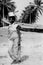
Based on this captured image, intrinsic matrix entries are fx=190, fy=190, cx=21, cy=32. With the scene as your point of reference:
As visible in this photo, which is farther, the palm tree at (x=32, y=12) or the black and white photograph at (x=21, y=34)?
the palm tree at (x=32, y=12)

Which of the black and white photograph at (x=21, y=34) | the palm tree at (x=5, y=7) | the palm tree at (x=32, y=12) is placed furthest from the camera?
the palm tree at (x=32, y=12)

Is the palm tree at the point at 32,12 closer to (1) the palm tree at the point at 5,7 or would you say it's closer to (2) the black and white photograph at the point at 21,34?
(2) the black and white photograph at the point at 21,34

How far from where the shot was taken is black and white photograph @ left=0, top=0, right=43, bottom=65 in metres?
7.43

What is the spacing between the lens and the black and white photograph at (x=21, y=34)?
7.43 metres

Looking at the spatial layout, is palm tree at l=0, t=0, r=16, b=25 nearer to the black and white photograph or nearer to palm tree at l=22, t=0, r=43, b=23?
the black and white photograph

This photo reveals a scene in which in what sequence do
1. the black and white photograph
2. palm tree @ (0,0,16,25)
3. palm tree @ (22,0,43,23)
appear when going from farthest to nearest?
palm tree @ (22,0,43,23), palm tree @ (0,0,16,25), the black and white photograph

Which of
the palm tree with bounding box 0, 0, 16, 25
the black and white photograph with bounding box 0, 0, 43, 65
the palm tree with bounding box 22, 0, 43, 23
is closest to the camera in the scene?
the black and white photograph with bounding box 0, 0, 43, 65

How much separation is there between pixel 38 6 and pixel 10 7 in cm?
517

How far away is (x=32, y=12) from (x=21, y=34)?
26.4 metres

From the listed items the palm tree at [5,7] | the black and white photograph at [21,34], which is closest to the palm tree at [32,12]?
the black and white photograph at [21,34]

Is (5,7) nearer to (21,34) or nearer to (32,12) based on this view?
(32,12)

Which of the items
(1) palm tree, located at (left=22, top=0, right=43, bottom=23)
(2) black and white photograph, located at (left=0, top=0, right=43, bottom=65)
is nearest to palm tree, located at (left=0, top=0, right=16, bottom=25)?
(2) black and white photograph, located at (left=0, top=0, right=43, bottom=65)

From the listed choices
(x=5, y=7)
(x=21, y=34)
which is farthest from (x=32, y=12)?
(x=21, y=34)

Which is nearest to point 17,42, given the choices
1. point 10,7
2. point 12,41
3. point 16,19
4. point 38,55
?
point 12,41
